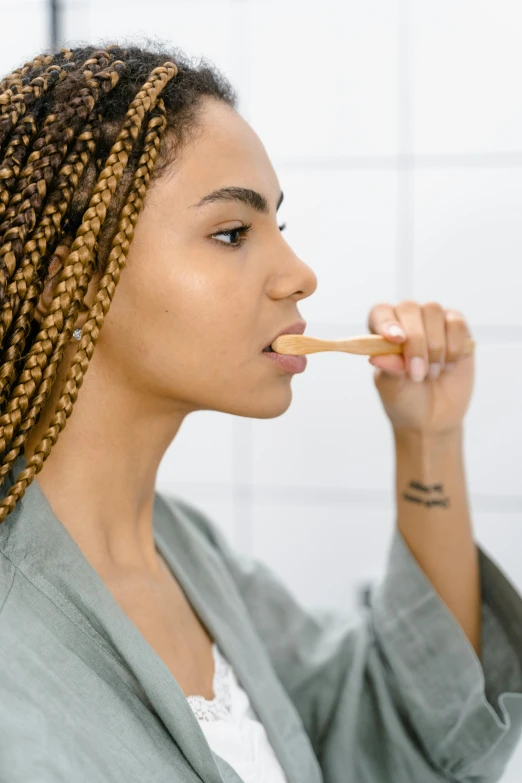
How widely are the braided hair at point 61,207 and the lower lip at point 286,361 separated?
17 centimetres

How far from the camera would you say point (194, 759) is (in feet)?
2.11

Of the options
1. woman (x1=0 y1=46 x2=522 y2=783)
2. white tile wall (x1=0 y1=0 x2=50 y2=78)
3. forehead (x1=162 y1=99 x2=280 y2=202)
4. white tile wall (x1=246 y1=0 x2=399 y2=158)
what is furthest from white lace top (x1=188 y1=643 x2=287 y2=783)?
white tile wall (x1=0 y1=0 x2=50 y2=78)

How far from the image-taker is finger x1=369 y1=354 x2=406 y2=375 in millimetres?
869

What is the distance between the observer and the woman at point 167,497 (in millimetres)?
644

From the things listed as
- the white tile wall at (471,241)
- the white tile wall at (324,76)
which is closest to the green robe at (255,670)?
the white tile wall at (471,241)

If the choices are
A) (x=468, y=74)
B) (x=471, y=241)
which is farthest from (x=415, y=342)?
(x=468, y=74)

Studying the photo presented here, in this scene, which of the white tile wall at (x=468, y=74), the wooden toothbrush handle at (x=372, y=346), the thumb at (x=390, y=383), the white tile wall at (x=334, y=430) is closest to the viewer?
the wooden toothbrush handle at (x=372, y=346)

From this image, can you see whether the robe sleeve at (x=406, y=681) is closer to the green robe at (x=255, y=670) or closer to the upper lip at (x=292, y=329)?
the green robe at (x=255, y=670)

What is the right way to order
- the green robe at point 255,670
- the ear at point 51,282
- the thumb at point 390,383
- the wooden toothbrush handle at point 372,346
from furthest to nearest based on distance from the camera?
the thumb at point 390,383 < the wooden toothbrush handle at point 372,346 < the ear at point 51,282 < the green robe at point 255,670

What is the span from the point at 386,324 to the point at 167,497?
34cm

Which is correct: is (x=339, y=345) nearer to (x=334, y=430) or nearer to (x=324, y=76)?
(x=334, y=430)

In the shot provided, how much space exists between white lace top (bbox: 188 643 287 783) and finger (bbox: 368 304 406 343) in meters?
0.39

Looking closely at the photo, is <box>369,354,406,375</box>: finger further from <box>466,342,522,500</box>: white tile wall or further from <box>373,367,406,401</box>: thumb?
<box>466,342,522,500</box>: white tile wall

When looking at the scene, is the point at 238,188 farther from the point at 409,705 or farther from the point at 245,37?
the point at 245,37
